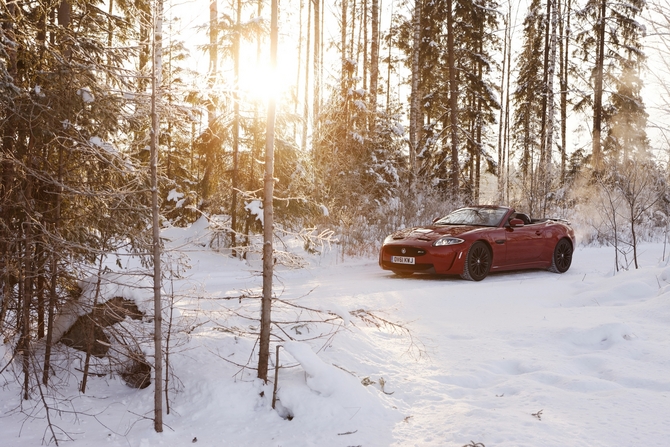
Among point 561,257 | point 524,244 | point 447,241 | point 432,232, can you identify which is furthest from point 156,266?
point 561,257

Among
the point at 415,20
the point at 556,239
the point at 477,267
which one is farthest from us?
the point at 415,20

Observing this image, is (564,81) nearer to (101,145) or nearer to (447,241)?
(447,241)

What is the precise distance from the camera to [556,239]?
421 inches

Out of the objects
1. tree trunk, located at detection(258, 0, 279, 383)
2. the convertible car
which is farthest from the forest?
the convertible car

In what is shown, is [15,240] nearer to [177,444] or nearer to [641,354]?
[177,444]

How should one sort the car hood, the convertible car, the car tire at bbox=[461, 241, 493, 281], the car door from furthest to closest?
the car door < the car hood < the car tire at bbox=[461, 241, 493, 281] < the convertible car

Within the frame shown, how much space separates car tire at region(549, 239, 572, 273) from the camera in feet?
35.1

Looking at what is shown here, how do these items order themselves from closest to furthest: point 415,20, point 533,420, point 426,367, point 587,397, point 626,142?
point 533,420
point 587,397
point 426,367
point 415,20
point 626,142

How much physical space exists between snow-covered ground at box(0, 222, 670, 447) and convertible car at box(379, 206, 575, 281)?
260 centimetres

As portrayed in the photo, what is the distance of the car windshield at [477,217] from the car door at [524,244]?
13.3 inches

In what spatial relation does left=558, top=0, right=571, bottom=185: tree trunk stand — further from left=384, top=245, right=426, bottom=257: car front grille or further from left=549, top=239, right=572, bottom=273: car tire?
left=384, top=245, right=426, bottom=257: car front grille

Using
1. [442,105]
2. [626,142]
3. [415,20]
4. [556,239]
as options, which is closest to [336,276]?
[556,239]

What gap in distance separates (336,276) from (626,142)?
25.4 metres

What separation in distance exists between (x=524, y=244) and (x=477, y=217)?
3.43 feet
